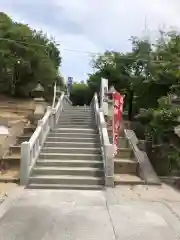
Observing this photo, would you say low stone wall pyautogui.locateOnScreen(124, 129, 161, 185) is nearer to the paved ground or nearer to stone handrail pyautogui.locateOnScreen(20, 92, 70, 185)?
the paved ground

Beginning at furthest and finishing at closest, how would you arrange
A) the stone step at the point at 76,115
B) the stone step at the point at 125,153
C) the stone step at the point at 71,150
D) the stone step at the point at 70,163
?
the stone step at the point at 76,115, the stone step at the point at 125,153, the stone step at the point at 71,150, the stone step at the point at 70,163

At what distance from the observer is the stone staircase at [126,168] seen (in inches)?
395

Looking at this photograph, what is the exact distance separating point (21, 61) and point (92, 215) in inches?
617

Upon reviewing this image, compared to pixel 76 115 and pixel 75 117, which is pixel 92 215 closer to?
pixel 75 117

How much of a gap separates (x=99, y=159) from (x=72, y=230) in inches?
214

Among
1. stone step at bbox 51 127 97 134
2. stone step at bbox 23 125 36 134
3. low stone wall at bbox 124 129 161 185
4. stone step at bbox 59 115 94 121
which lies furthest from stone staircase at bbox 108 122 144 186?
stone step at bbox 23 125 36 134

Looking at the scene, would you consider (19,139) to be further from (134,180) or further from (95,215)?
(95,215)

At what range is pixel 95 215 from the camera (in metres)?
6.85

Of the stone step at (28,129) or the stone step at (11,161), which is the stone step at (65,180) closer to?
the stone step at (11,161)

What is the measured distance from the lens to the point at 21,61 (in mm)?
20766

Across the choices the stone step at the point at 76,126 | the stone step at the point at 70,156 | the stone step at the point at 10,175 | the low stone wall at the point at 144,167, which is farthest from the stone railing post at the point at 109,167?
the stone step at the point at 76,126

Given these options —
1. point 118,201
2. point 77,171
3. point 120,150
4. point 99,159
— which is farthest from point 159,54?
point 118,201

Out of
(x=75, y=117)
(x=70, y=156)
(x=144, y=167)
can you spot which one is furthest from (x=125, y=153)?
(x=75, y=117)

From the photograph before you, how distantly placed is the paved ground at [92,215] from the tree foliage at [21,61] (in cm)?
1339
